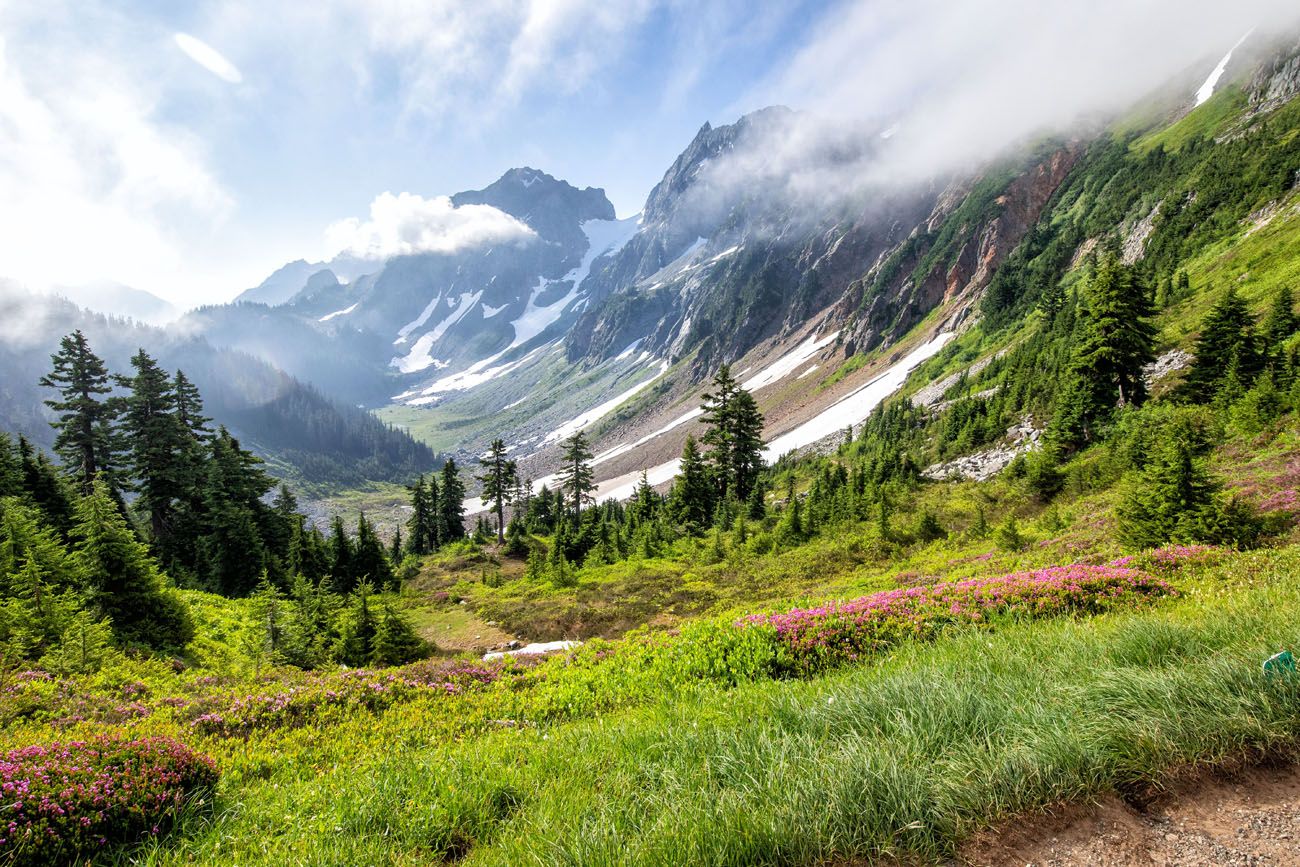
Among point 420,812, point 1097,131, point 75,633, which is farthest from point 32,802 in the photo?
point 1097,131

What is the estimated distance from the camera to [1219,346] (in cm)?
2498

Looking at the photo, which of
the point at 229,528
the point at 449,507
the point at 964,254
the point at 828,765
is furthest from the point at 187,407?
the point at 964,254

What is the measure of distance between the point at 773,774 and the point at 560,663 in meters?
7.32

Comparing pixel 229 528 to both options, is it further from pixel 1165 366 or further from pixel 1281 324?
pixel 1165 366

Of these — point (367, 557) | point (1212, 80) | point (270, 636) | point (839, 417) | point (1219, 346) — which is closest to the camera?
point (270, 636)

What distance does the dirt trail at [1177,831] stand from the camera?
2592mm

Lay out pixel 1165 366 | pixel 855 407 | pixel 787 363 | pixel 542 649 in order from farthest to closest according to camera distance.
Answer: pixel 787 363 < pixel 855 407 < pixel 1165 366 < pixel 542 649

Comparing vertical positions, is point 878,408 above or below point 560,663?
above

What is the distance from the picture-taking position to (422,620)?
1042 inches

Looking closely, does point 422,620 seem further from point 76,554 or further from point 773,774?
point 773,774

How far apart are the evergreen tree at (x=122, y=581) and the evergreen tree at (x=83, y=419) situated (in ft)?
74.1

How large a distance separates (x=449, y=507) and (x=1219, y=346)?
237 feet

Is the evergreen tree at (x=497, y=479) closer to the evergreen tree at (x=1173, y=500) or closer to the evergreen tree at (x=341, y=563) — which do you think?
the evergreen tree at (x=341, y=563)

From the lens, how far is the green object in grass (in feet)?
11.0
